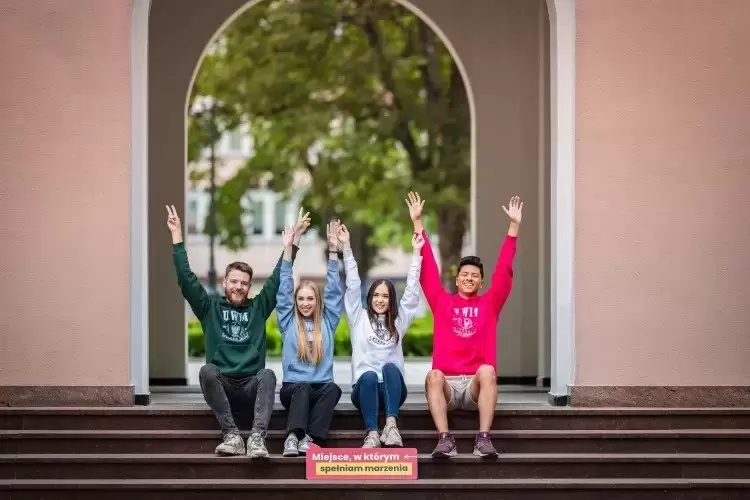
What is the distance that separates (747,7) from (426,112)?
922 centimetres

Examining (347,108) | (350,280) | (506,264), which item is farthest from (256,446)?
(347,108)

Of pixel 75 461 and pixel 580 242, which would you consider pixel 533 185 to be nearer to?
pixel 580 242

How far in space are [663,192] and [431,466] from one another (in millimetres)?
2495

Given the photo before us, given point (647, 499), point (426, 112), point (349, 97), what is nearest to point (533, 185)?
point (647, 499)

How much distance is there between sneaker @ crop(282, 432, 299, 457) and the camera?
26.1 feet

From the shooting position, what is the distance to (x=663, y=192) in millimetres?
8773

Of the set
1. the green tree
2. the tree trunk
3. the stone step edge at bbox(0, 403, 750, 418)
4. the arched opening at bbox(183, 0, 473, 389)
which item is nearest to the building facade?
the stone step edge at bbox(0, 403, 750, 418)

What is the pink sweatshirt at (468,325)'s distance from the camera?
838 cm

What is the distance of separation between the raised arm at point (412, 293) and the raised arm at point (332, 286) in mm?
417

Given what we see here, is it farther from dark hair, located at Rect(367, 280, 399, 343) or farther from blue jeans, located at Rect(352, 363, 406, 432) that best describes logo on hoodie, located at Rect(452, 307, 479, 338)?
blue jeans, located at Rect(352, 363, 406, 432)

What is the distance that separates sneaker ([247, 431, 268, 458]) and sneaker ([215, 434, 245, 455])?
108mm

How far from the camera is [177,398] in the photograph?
927cm

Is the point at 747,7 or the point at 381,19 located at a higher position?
the point at 381,19

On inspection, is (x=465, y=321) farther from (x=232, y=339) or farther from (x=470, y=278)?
(x=232, y=339)
